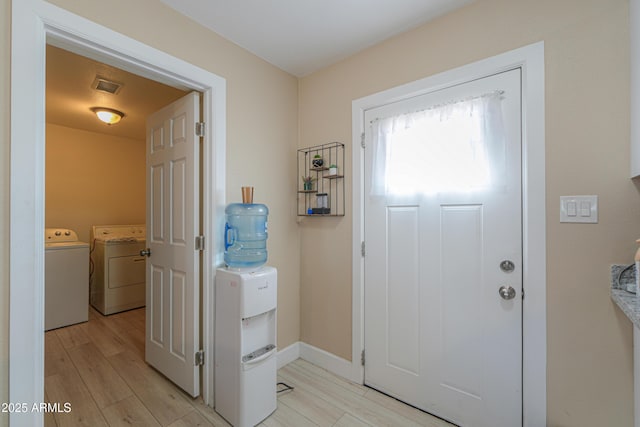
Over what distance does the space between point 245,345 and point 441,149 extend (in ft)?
5.72

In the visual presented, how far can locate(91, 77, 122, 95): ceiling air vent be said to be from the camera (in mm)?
2584

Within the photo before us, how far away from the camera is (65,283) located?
128 inches

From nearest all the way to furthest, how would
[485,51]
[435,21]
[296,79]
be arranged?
1. [485,51]
2. [435,21]
3. [296,79]

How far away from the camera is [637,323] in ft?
2.95

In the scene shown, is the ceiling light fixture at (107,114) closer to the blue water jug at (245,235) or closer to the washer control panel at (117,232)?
the washer control panel at (117,232)

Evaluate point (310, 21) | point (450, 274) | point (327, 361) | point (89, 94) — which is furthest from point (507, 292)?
point (89, 94)

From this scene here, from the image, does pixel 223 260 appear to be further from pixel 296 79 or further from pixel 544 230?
pixel 544 230

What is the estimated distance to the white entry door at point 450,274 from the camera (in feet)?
4.99

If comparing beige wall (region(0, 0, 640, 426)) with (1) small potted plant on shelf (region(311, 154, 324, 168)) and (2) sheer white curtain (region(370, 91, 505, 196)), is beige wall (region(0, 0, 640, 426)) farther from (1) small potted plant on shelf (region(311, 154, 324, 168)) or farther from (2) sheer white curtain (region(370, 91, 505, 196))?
(1) small potted plant on shelf (region(311, 154, 324, 168))

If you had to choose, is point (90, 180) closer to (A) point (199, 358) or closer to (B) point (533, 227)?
(A) point (199, 358)

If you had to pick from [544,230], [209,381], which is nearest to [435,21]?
[544,230]

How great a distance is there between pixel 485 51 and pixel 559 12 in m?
0.33

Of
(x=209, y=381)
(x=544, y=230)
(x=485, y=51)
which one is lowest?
(x=209, y=381)

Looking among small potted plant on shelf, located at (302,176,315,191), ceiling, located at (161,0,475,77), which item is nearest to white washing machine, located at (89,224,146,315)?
small potted plant on shelf, located at (302,176,315,191)
